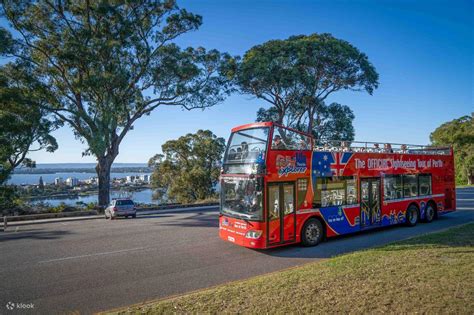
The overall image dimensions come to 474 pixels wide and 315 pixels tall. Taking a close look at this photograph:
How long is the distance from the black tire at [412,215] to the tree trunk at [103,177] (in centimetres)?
2233

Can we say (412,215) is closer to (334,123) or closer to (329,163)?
(329,163)

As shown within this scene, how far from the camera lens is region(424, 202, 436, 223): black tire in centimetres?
1515

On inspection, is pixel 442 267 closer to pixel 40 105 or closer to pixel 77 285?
pixel 77 285

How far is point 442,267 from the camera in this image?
275 inches

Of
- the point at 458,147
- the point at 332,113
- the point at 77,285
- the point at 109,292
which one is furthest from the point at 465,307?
the point at 458,147

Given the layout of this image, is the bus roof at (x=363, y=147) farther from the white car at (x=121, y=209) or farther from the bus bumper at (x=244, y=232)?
the white car at (x=121, y=209)

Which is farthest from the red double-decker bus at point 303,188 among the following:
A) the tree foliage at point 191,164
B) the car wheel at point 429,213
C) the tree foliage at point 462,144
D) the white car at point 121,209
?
the tree foliage at point 462,144

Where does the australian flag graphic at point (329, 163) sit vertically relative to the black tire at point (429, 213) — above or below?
above

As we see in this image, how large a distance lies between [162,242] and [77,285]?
16.0 ft

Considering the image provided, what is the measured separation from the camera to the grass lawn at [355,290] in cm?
518

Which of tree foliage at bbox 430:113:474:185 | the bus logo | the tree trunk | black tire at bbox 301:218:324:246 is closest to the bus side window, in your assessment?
black tire at bbox 301:218:324:246

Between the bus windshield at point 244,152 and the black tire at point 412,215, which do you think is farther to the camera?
the black tire at point 412,215

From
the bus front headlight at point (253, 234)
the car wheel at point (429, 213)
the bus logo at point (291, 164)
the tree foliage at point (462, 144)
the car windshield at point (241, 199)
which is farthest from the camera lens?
the tree foliage at point (462, 144)

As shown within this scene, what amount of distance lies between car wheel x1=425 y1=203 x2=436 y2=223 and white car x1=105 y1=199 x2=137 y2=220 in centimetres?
1815
